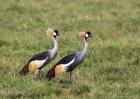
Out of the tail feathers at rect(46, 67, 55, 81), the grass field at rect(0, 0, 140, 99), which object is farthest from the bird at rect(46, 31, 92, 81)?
the grass field at rect(0, 0, 140, 99)

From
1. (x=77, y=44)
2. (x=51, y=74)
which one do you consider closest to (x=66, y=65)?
(x=51, y=74)

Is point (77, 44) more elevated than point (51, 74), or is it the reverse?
point (77, 44)

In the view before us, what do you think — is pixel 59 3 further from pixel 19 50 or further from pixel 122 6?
pixel 19 50

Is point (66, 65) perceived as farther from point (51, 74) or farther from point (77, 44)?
point (77, 44)

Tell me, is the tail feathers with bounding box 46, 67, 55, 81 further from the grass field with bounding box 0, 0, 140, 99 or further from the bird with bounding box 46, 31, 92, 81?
the grass field with bounding box 0, 0, 140, 99

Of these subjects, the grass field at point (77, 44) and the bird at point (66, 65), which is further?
the bird at point (66, 65)

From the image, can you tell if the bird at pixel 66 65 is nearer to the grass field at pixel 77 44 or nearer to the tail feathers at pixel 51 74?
the tail feathers at pixel 51 74

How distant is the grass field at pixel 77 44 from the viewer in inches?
384

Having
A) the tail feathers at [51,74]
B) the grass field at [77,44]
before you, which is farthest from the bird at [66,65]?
the grass field at [77,44]

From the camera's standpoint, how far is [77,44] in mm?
14586

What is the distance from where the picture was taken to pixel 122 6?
20.4m

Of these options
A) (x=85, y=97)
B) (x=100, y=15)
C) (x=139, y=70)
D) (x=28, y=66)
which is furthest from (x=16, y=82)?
(x=100, y=15)

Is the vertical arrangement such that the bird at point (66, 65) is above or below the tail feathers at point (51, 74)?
above

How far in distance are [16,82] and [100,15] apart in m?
9.07
